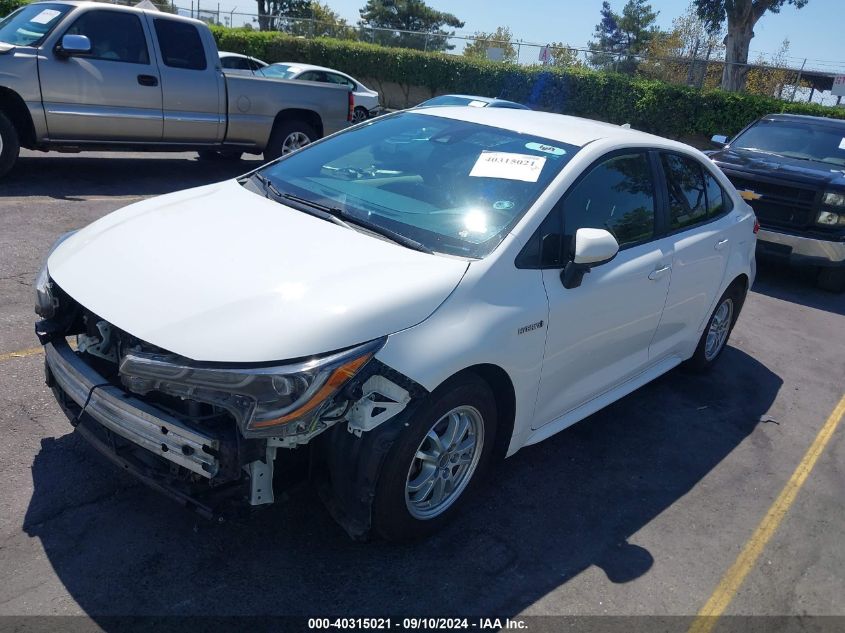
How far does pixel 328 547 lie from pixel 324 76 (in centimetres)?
1550

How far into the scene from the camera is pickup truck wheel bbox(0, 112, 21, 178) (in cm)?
816

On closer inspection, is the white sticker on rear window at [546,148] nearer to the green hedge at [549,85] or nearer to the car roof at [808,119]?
the car roof at [808,119]

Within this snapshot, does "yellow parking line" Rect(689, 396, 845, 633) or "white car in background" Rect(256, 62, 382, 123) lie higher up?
"white car in background" Rect(256, 62, 382, 123)

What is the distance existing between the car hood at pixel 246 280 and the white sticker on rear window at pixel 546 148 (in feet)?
3.37

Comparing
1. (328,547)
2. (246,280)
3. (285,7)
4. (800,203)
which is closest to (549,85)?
(800,203)

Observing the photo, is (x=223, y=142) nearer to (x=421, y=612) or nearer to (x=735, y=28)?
(x=421, y=612)

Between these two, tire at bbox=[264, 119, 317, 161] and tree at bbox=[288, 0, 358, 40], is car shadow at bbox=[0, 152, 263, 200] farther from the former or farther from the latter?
tree at bbox=[288, 0, 358, 40]

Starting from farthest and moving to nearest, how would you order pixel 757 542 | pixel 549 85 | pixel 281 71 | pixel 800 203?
pixel 549 85 → pixel 281 71 → pixel 800 203 → pixel 757 542

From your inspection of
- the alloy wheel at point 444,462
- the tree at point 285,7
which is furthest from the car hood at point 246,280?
the tree at point 285,7

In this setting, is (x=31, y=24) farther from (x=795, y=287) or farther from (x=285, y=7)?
(x=285, y=7)

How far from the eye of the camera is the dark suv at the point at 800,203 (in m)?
8.37

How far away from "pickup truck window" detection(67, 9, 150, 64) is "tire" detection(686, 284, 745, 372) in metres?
7.29

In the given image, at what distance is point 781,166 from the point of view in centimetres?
898

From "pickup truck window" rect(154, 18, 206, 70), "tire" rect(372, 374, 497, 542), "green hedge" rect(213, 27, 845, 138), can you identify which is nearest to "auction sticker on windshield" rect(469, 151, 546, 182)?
"tire" rect(372, 374, 497, 542)
